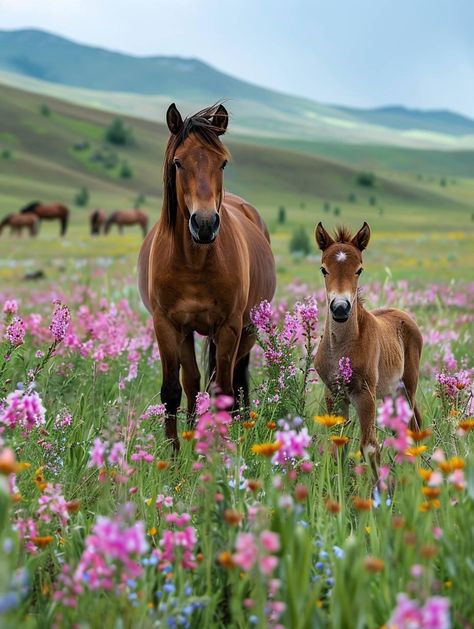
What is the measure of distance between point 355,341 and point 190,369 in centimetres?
162

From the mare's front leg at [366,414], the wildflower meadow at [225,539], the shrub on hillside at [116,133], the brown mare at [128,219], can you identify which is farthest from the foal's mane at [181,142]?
the shrub on hillside at [116,133]

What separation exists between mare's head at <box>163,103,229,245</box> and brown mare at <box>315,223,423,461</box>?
751mm

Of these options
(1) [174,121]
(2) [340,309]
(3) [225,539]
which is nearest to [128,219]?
(1) [174,121]

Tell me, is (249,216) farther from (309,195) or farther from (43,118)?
(43,118)

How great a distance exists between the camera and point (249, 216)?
8.73m

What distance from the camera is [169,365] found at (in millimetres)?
6508

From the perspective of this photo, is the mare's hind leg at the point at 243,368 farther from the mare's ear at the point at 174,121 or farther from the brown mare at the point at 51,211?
the brown mare at the point at 51,211

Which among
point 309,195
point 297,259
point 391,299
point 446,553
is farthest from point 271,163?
point 446,553

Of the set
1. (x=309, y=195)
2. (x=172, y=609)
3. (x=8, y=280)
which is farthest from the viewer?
(x=309, y=195)

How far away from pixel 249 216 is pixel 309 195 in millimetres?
97692

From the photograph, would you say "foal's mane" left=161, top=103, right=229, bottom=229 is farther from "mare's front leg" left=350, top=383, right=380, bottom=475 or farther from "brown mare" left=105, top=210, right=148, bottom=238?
"brown mare" left=105, top=210, right=148, bottom=238

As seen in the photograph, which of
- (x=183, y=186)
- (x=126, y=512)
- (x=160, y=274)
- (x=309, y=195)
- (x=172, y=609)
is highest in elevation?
(x=309, y=195)

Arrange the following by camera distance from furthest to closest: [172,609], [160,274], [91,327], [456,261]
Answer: [456,261], [91,327], [160,274], [172,609]

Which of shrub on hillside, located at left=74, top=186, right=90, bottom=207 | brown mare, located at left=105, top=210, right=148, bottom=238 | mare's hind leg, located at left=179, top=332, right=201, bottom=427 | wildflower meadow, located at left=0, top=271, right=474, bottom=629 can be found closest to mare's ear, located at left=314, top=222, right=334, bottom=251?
wildflower meadow, located at left=0, top=271, right=474, bottom=629
